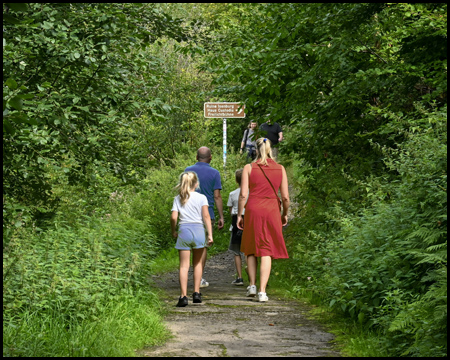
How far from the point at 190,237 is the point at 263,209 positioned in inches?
44.7

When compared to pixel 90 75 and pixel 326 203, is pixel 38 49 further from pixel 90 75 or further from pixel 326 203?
pixel 326 203

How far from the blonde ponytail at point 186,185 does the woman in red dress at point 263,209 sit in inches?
27.4

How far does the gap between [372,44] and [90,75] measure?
20.5ft

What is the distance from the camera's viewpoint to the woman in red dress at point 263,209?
8664mm

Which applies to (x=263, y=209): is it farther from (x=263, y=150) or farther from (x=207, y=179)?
(x=207, y=179)

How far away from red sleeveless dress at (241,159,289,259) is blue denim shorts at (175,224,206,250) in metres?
0.79

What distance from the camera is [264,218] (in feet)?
28.6

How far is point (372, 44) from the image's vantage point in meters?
12.2

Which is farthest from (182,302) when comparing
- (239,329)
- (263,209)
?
(263,209)

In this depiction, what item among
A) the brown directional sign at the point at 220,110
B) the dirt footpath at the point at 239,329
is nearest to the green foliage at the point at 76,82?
the dirt footpath at the point at 239,329

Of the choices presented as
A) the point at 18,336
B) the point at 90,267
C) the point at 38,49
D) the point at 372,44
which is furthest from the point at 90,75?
the point at 372,44

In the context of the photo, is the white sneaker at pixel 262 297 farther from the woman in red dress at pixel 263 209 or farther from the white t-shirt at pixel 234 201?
the white t-shirt at pixel 234 201

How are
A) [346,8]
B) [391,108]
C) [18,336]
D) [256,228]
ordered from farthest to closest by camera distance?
[391,108], [346,8], [256,228], [18,336]

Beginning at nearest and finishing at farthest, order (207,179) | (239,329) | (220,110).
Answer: (239,329) < (207,179) < (220,110)
